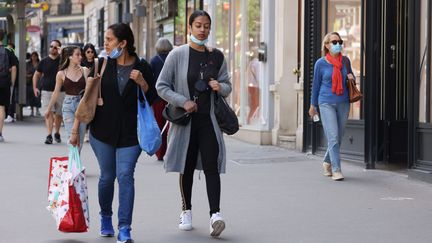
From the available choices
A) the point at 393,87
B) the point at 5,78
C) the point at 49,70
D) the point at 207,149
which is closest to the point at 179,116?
the point at 207,149

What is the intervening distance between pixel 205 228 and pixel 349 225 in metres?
1.21

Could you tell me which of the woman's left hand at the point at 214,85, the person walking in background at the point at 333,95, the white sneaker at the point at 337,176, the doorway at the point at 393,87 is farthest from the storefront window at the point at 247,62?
the woman's left hand at the point at 214,85

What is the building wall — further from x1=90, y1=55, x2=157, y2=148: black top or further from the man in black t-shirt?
x1=90, y1=55, x2=157, y2=148: black top

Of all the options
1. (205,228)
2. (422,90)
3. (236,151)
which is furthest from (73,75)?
(205,228)

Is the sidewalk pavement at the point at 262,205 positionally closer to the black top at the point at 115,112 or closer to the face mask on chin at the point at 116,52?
the black top at the point at 115,112

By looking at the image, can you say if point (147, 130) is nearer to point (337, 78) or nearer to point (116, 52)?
point (116, 52)

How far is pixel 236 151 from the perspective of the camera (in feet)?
52.2

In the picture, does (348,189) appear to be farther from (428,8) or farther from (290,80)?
(290,80)

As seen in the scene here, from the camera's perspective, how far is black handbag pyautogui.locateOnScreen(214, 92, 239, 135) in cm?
807

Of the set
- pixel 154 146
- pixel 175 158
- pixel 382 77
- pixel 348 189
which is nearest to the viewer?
pixel 154 146

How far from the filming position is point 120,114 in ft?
25.4

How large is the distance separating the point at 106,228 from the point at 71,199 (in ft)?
1.58

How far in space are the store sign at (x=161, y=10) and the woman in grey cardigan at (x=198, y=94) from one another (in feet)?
66.9

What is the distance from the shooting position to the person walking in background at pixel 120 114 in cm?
763
